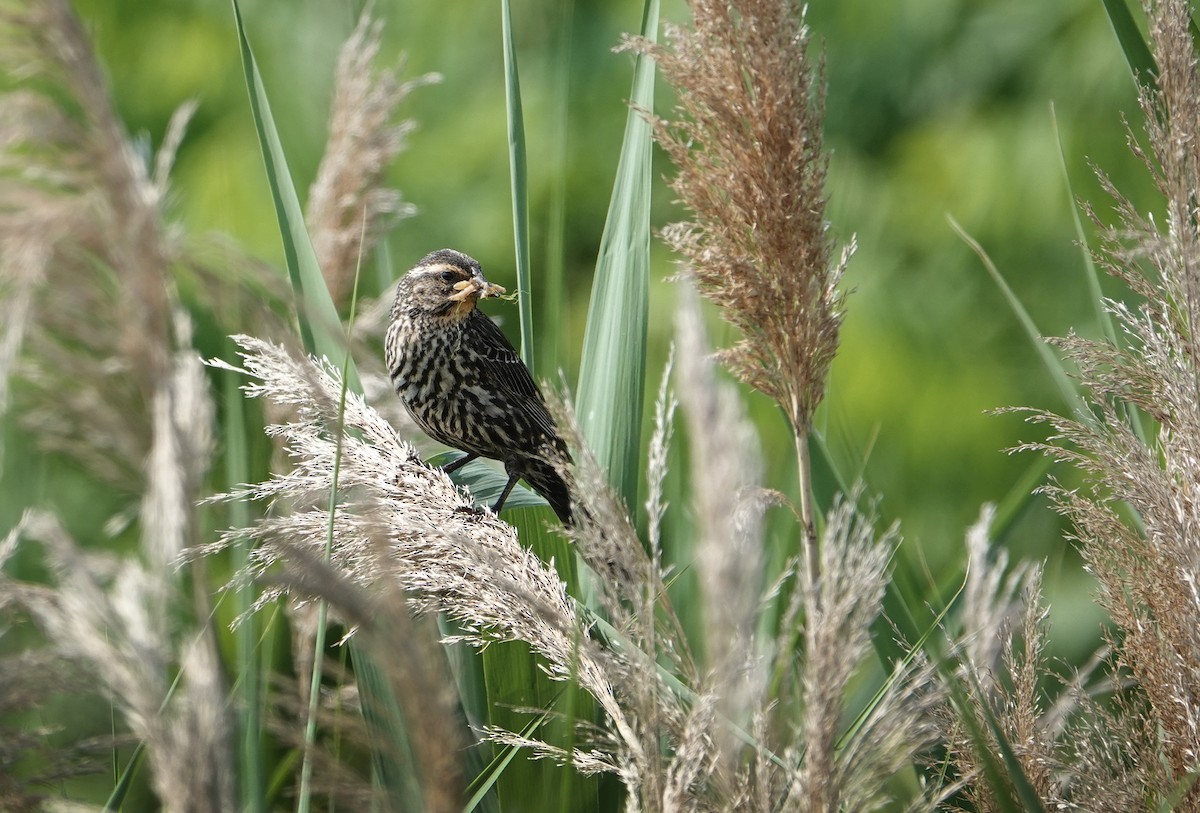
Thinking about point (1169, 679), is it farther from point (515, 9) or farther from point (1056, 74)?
point (515, 9)

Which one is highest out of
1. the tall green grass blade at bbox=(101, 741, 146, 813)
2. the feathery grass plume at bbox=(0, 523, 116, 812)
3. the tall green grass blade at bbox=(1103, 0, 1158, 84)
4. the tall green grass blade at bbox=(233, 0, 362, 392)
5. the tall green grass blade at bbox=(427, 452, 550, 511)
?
the tall green grass blade at bbox=(1103, 0, 1158, 84)

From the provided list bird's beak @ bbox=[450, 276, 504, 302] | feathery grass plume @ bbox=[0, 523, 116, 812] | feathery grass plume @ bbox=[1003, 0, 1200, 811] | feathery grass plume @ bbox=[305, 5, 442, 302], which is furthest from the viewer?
bird's beak @ bbox=[450, 276, 504, 302]

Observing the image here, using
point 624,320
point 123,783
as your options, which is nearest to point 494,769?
point 123,783

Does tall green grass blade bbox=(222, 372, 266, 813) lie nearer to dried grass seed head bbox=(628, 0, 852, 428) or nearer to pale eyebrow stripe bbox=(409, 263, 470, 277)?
dried grass seed head bbox=(628, 0, 852, 428)

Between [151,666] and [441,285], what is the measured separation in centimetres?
247

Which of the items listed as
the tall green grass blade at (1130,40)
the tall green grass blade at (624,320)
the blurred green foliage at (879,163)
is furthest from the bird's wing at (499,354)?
the tall green grass blade at (1130,40)

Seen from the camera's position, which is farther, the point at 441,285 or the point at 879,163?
the point at 879,163

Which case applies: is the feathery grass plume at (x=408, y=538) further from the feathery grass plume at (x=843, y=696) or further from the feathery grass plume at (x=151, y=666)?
the feathery grass plume at (x=151, y=666)

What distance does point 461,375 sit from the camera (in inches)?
131

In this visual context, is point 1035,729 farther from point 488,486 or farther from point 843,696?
point 488,486

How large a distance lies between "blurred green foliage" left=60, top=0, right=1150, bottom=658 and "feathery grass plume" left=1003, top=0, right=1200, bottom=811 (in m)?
1.80

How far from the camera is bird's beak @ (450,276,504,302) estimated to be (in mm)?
3027

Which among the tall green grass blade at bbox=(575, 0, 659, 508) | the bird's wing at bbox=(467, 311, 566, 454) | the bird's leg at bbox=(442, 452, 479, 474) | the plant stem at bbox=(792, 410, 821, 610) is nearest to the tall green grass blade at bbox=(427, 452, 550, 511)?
the bird's leg at bbox=(442, 452, 479, 474)

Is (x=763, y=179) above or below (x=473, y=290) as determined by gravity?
above
